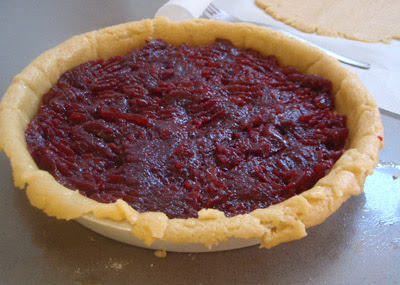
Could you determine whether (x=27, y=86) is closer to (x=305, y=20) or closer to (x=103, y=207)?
(x=103, y=207)

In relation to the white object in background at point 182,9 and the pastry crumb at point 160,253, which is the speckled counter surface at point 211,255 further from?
the white object in background at point 182,9

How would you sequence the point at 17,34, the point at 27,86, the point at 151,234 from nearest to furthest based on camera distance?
1. the point at 151,234
2. the point at 27,86
3. the point at 17,34

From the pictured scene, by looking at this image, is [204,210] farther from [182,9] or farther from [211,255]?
[182,9]

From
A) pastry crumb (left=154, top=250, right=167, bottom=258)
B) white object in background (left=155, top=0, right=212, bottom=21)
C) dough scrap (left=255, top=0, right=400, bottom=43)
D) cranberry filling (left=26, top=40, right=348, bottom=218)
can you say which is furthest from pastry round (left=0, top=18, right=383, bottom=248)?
dough scrap (left=255, top=0, right=400, bottom=43)

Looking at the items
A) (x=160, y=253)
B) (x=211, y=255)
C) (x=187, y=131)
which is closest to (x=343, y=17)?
(x=187, y=131)

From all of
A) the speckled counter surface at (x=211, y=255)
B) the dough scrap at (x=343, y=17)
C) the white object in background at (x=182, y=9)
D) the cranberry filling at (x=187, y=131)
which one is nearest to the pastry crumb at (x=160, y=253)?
the speckled counter surface at (x=211, y=255)

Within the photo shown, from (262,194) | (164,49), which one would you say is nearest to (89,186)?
(262,194)
